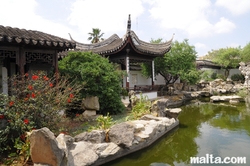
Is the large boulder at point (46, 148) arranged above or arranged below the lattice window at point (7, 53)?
below

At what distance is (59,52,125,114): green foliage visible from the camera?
6.36 meters

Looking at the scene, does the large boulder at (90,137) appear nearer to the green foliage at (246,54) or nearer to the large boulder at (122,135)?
the large boulder at (122,135)

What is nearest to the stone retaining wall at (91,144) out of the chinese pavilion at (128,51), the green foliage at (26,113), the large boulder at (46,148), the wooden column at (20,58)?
the large boulder at (46,148)

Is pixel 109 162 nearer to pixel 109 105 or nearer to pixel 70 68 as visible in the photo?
pixel 109 105

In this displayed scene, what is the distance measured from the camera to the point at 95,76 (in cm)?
645

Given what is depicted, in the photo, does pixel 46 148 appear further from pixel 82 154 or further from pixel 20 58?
pixel 20 58

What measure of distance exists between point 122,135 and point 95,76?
2.83 meters

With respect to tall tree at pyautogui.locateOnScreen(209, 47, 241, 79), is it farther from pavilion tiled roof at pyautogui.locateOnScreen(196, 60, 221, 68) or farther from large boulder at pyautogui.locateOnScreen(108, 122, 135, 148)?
large boulder at pyautogui.locateOnScreen(108, 122, 135, 148)

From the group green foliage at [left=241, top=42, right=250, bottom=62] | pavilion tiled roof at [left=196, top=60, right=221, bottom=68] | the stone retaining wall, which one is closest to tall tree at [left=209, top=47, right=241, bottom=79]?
green foliage at [left=241, top=42, right=250, bottom=62]

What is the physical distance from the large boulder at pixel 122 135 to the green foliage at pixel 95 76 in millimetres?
2290

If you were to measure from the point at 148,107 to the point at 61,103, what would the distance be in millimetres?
3560

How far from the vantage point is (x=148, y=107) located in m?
7.00

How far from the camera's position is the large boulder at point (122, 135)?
4035 millimetres

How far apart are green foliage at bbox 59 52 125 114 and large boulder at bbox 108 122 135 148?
7.51ft
